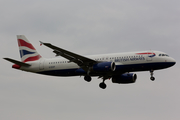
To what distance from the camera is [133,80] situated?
5366 cm

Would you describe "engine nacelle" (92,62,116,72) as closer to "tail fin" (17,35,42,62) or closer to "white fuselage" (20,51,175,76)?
"white fuselage" (20,51,175,76)

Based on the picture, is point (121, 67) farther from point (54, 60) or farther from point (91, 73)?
point (54, 60)

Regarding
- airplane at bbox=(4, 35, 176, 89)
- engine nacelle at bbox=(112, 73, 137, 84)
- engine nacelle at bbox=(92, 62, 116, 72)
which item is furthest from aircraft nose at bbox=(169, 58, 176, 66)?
engine nacelle at bbox=(92, 62, 116, 72)

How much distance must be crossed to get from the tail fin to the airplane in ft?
6.18

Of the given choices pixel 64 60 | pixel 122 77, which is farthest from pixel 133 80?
pixel 64 60

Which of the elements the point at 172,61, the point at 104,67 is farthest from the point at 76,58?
the point at 172,61

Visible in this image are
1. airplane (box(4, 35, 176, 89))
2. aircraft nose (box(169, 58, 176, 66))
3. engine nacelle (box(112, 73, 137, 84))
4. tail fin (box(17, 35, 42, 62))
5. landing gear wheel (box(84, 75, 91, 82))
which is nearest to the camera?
airplane (box(4, 35, 176, 89))

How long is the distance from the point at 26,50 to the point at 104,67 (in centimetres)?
1600

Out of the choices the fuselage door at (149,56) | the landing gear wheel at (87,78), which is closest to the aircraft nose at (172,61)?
the fuselage door at (149,56)

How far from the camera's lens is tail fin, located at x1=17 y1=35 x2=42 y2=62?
5516cm

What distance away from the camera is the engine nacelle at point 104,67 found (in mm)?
45987

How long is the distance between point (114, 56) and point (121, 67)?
1979mm

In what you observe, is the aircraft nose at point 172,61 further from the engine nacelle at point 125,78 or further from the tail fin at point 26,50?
the tail fin at point 26,50

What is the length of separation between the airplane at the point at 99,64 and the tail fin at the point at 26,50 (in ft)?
6.18
